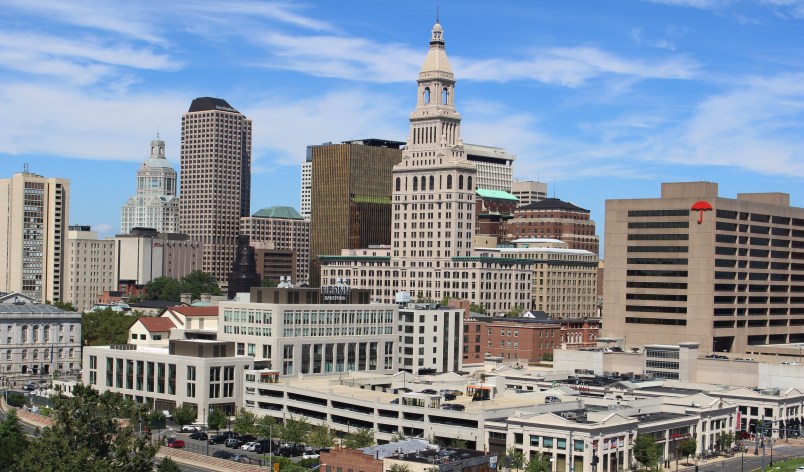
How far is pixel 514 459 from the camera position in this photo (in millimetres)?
140375

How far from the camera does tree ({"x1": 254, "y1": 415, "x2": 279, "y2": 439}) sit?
158 meters

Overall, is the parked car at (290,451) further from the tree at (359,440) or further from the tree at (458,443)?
the tree at (458,443)

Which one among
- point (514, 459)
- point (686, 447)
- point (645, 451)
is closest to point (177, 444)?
point (514, 459)

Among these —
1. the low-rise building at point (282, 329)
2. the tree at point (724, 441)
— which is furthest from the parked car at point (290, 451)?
the tree at point (724, 441)

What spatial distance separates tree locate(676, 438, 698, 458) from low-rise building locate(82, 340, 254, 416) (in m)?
65.2

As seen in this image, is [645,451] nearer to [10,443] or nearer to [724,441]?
[724,441]

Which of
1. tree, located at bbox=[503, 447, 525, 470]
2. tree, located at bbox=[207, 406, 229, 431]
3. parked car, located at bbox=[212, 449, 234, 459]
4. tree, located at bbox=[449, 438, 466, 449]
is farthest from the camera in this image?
tree, located at bbox=[207, 406, 229, 431]

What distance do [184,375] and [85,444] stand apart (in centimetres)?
6962

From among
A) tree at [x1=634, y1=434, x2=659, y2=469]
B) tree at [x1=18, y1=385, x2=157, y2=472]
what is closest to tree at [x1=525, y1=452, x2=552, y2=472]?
tree at [x1=634, y1=434, x2=659, y2=469]

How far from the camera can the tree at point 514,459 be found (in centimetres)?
13988

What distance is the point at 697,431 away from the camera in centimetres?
16150

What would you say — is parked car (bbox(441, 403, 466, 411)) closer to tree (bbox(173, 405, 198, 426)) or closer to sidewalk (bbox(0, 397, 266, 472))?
sidewalk (bbox(0, 397, 266, 472))

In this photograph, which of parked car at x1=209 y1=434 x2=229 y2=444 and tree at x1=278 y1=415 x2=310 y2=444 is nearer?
tree at x1=278 y1=415 x2=310 y2=444

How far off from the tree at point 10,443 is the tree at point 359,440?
3764 cm
